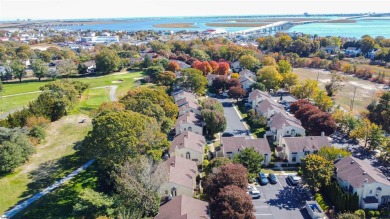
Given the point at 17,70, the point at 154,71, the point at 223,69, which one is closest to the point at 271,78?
the point at 223,69

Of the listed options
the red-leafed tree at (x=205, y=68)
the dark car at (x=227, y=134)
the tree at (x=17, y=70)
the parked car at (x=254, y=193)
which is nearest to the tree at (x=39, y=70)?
the tree at (x=17, y=70)

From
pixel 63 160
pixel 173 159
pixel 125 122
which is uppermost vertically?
pixel 125 122

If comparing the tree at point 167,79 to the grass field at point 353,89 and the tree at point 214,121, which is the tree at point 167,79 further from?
the grass field at point 353,89

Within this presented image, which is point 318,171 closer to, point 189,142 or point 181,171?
point 181,171

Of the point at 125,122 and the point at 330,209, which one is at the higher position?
the point at 125,122

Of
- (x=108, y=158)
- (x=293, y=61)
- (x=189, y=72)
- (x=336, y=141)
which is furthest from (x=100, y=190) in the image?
(x=293, y=61)

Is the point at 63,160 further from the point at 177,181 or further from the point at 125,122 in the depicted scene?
the point at 177,181

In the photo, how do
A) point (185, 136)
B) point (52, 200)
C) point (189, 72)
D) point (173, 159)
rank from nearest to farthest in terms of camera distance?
1. point (52, 200)
2. point (173, 159)
3. point (185, 136)
4. point (189, 72)
